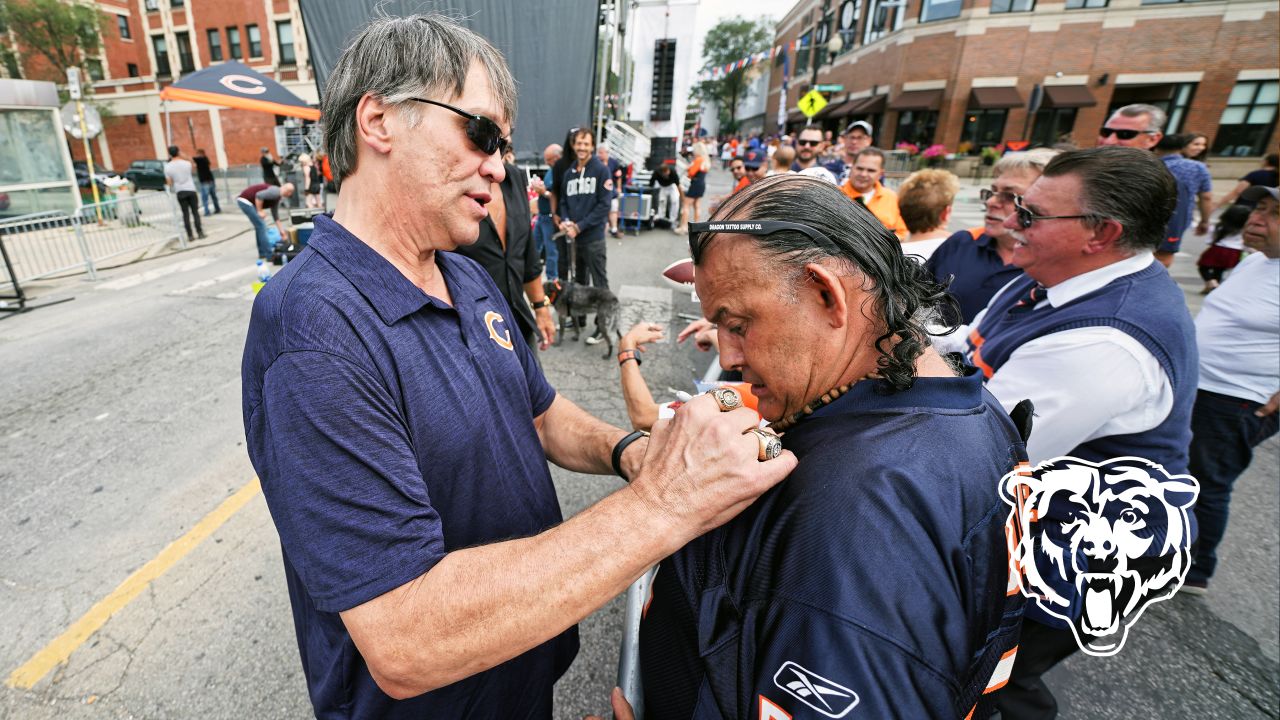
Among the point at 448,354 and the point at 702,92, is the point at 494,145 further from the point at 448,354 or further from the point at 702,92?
the point at 702,92

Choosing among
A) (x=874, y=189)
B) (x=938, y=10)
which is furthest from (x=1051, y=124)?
(x=874, y=189)

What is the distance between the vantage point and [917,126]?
31.0 m

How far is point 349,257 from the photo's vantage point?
123 cm

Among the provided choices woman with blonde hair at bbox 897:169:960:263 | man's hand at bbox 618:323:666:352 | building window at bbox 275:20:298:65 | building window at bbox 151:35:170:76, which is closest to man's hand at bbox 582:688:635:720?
man's hand at bbox 618:323:666:352

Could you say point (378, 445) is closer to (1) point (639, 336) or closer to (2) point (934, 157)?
(1) point (639, 336)

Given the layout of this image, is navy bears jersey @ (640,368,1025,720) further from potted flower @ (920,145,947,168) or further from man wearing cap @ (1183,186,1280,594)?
potted flower @ (920,145,947,168)

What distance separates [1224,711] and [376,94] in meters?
4.02

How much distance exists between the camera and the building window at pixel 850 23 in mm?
35969

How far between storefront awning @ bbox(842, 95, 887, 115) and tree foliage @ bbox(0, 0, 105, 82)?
43.4m

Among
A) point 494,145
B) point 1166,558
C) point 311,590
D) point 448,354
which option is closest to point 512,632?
point 311,590

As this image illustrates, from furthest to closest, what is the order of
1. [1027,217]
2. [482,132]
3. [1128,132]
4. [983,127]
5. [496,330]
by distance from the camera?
1. [983,127]
2. [1128,132]
3. [1027,217]
4. [496,330]
5. [482,132]

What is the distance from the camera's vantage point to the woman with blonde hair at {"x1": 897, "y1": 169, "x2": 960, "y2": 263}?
14.4ft

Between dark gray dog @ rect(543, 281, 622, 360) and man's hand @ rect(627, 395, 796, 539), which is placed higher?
man's hand @ rect(627, 395, 796, 539)

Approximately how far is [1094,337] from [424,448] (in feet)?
6.81
